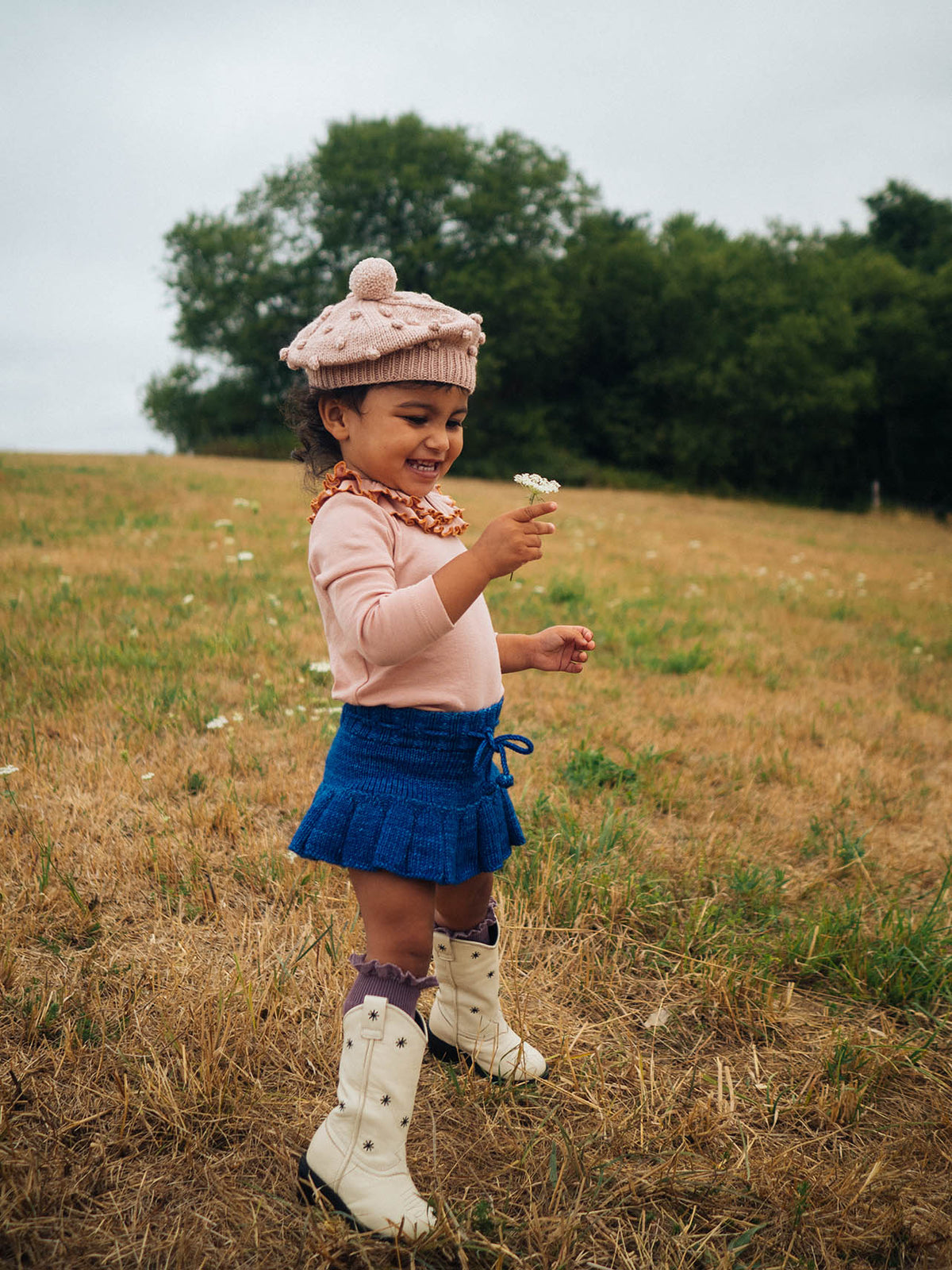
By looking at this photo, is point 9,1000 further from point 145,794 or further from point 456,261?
point 456,261

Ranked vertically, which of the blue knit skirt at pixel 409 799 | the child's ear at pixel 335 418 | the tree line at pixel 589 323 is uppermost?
the tree line at pixel 589 323

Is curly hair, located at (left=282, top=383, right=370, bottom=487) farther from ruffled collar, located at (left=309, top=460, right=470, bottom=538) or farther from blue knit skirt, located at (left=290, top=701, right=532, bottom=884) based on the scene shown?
blue knit skirt, located at (left=290, top=701, right=532, bottom=884)

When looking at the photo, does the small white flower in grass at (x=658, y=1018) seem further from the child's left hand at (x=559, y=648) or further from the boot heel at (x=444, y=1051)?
the child's left hand at (x=559, y=648)

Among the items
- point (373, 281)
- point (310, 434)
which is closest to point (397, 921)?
point (310, 434)

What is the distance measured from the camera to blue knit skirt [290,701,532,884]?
67.1 inches

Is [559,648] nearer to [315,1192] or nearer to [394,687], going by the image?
[394,687]

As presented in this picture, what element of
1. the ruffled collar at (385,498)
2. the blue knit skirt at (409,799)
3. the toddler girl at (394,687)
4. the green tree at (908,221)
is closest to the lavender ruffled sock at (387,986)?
the toddler girl at (394,687)

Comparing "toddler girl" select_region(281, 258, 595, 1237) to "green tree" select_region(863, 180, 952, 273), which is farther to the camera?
"green tree" select_region(863, 180, 952, 273)

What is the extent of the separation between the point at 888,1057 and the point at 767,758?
2098 millimetres

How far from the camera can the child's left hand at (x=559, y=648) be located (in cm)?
208

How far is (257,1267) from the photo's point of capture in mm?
1532

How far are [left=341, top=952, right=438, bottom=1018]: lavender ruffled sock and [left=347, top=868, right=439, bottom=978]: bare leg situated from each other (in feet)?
0.05

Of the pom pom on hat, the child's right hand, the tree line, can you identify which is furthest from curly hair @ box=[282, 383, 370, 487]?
the tree line

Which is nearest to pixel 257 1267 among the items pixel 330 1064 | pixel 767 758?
pixel 330 1064
